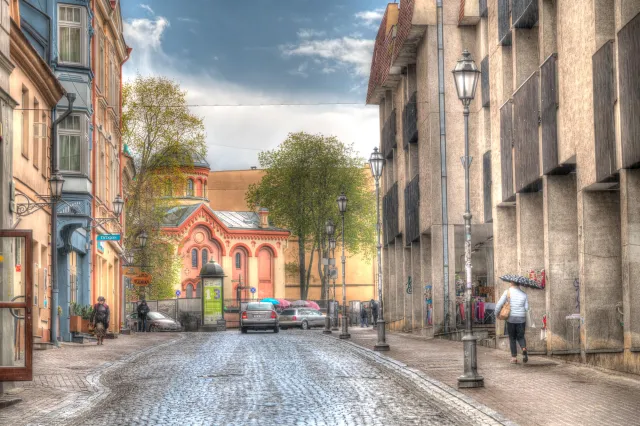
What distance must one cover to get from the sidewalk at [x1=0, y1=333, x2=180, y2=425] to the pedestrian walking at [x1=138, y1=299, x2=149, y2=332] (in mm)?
28295

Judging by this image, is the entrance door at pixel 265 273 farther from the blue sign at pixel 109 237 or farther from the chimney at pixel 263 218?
the blue sign at pixel 109 237

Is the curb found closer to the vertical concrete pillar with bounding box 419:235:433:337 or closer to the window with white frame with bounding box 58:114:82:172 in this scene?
the window with white frame with bounding box 58:114:82:172

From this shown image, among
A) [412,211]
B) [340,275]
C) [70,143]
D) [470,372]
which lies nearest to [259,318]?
[412,211]

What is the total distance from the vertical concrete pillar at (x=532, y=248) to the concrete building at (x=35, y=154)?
36.5 ft

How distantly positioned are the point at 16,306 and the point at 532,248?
1415cm

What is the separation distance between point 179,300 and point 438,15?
38573mm

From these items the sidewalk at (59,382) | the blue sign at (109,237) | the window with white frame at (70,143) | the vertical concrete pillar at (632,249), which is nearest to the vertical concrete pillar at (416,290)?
the blue sign at (109,237)

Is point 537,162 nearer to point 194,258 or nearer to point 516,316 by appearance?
point 516,316

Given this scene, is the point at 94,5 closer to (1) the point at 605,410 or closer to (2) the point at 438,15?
(2) the point at 438,15

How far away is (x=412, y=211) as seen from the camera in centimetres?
4228

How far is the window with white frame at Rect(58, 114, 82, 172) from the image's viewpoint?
34125mm

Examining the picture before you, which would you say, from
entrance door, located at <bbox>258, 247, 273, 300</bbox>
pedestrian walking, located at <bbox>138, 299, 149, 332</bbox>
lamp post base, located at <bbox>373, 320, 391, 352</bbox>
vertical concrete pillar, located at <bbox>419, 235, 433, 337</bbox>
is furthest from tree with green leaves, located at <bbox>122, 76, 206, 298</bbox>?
entrance door, located at <bbox>258, 247, 273, 300</bbox>

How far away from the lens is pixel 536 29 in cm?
2581

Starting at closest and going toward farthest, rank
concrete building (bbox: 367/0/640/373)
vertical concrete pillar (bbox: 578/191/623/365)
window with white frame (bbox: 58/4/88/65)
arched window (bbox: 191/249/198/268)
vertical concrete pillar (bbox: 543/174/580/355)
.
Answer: concrete building (bbox: 367/0/640/373), vertical concrete pillar (bbox: 578/191/623/365), vertical concrete pillar (bbox: 543/174/580/355), window with white frame (bbox: 58/4/88/65), arched window (bbox: 191/249/198/268)
